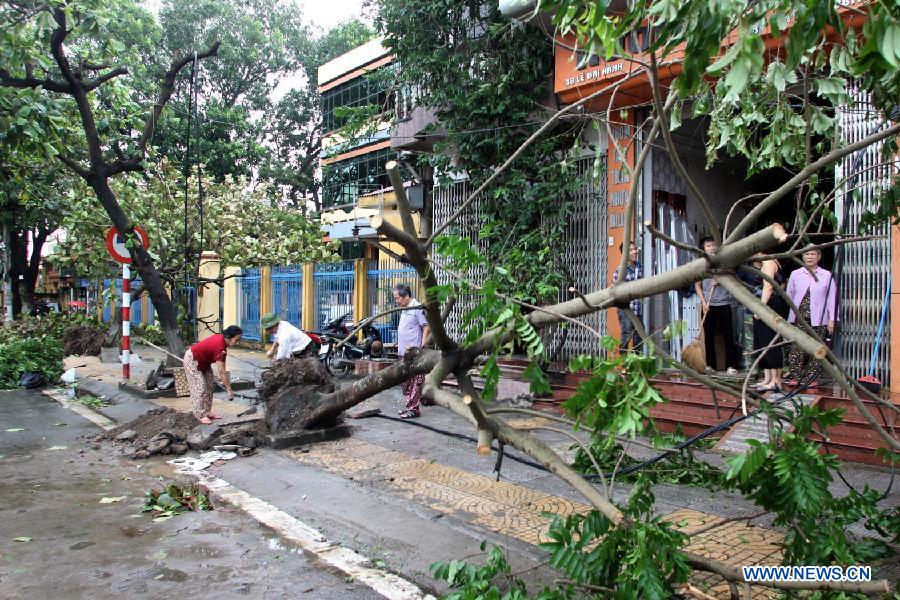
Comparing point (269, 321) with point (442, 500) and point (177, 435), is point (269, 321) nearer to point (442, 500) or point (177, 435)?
point (177, 435)

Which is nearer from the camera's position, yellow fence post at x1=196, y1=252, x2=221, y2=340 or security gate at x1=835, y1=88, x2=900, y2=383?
security gate at x1=835, y1=88, x2=900, y2=383

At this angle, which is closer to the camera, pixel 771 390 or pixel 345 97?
pixel 771 390

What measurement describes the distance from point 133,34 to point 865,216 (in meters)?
12.9

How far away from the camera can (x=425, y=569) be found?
3.95 metres

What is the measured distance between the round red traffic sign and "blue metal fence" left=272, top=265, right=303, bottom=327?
6081mm

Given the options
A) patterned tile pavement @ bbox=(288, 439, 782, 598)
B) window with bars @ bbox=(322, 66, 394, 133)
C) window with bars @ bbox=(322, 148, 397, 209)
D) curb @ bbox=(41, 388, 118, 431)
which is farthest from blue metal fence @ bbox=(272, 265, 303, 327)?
patterned tile pavement @ bbox=(288, 439, 782, 598)

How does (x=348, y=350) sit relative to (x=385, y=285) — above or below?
below

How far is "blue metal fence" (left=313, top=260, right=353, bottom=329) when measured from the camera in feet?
49.9

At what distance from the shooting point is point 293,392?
747 centimetres

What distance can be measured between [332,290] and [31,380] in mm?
6447

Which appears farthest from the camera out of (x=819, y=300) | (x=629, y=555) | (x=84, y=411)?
(x=84, y=411)

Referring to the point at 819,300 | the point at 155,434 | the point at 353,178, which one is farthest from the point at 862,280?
the point at 353,178

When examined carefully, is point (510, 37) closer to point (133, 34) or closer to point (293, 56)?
point (133, 34)

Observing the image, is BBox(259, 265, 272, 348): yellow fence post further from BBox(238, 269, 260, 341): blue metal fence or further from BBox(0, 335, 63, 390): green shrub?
BBox(0, 335, 63, 390): green shrub
